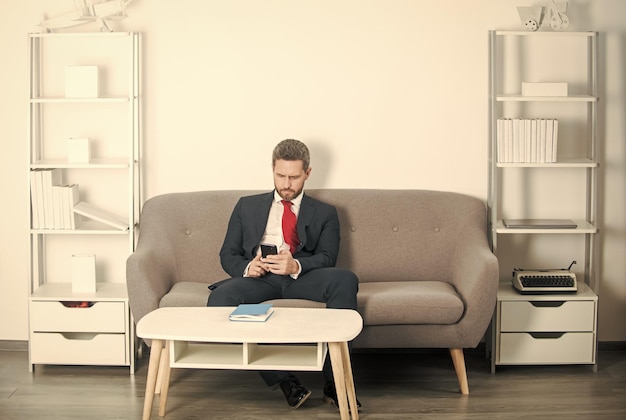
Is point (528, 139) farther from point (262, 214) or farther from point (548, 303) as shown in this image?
point (262, 214)

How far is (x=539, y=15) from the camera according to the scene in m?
5.15

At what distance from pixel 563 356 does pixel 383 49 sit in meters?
1.95

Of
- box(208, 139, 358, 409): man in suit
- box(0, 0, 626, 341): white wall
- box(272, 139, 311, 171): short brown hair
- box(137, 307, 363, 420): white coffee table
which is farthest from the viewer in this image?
box(0, 0, 626, 341): white wall

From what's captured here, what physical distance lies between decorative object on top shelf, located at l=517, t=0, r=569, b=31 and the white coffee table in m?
1.98

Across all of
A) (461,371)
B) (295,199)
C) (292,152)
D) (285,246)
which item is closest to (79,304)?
(285,246)

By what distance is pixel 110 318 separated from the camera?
508cm

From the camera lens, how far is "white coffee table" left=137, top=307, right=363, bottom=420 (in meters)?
3.85

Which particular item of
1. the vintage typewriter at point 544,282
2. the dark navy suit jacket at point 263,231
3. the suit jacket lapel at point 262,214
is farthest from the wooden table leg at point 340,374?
the vintage typewriter at point 544,282

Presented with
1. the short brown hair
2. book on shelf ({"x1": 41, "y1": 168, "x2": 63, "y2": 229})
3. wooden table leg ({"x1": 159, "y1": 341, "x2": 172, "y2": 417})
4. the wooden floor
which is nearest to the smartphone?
the short brown hair

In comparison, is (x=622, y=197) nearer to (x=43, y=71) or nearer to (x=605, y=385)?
(x=605, y=385)

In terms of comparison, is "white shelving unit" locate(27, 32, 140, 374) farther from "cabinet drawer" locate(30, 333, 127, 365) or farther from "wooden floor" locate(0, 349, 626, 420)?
"wooden floor" locate(0, 349, 626, 420)

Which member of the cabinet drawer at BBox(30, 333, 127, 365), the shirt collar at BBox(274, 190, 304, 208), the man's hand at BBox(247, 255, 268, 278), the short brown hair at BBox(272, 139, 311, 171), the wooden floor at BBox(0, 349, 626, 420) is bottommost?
the wooden floor at BBox(0, 349, 626, 420)

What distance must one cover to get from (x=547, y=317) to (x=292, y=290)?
4.51ft

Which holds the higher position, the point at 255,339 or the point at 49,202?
the point at 49,202
